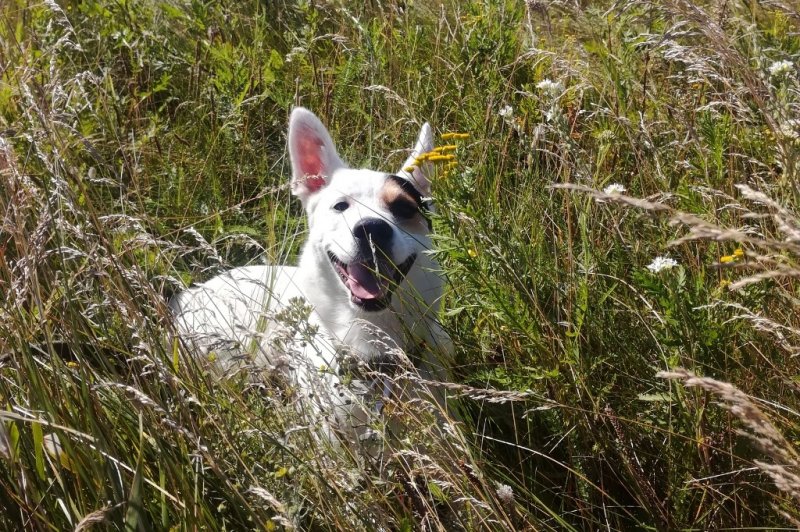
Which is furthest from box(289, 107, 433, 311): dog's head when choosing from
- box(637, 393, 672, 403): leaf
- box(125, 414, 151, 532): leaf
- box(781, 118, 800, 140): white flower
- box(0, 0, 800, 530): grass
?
box(125, 414, 151, 532): leaf

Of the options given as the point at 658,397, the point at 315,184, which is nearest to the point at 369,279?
the point at 315,184

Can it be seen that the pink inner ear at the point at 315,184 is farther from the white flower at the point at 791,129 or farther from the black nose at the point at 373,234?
the white flower at the point at 791,129

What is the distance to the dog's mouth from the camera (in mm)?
2732

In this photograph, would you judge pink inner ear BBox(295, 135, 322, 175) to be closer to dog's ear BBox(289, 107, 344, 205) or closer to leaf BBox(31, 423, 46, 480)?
dog's ear BBox(289, 107, 344, 205)

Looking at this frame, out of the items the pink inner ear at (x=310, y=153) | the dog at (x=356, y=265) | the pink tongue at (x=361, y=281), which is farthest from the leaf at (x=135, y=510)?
the pink inner ear at (x=310, y=153)

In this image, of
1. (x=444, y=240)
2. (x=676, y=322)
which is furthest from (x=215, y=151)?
(x=676, y=322)

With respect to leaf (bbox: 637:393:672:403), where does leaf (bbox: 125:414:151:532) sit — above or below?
above

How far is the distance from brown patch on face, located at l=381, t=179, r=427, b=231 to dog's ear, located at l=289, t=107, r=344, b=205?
23 cm

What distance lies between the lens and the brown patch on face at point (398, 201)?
292 cm

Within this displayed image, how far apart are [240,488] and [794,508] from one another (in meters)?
1.09

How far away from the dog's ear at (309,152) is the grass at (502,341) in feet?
0.58

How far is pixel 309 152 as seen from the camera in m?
3.14

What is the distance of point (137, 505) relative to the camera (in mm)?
1476

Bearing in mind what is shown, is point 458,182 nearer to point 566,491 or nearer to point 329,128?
point 566,491
